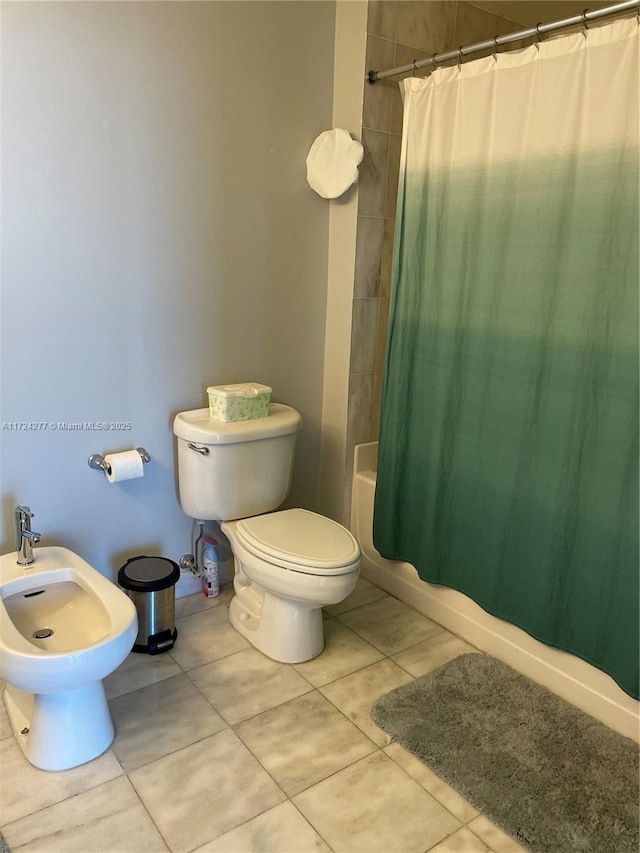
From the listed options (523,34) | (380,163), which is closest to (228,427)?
(380,163)

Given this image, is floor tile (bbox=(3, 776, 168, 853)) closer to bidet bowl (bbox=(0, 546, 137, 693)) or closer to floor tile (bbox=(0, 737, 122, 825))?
floor tile (bbox=(0, 737, 122, 825))

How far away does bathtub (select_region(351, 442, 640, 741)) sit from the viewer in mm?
1864

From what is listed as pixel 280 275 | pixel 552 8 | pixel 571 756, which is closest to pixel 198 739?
pixel 571 756

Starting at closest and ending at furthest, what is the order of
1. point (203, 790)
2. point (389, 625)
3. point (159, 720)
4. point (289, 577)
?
point (203, 790) < point (159, 720) < point (289, 577) < point (389, 625)

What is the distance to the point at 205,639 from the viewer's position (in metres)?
→ 2.23

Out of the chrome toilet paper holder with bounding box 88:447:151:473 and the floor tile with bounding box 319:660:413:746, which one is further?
the chrome toilet paper holder with bounding box 88:447:151:473

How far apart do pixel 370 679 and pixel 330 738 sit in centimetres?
29

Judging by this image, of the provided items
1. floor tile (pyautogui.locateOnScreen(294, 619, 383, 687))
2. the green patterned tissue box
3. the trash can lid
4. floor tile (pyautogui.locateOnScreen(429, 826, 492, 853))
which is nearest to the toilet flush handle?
the green patterned tissue box

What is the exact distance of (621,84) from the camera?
62.1 inches

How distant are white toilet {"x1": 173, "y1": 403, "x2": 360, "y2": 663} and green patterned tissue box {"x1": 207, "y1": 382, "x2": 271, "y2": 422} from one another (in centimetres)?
3

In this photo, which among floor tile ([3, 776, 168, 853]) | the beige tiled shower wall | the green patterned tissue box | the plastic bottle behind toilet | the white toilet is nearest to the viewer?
floor tile ([3, 776, 168, 853])

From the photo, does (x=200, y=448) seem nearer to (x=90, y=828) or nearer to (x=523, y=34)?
(x=90, y=828)

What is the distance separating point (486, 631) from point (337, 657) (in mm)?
504

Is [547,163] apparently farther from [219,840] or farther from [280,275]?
[219,840]
